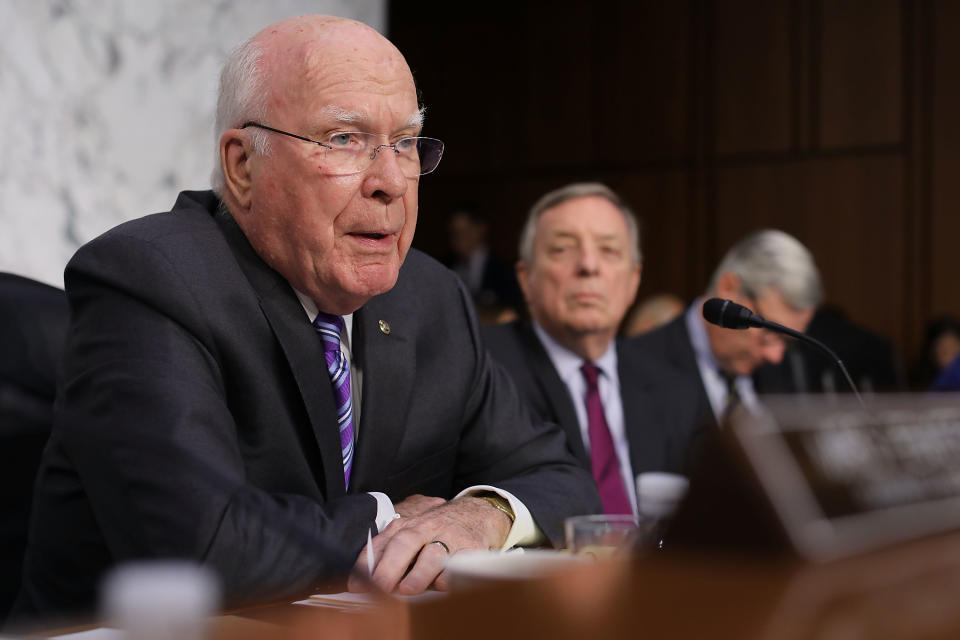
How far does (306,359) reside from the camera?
1.58 metres

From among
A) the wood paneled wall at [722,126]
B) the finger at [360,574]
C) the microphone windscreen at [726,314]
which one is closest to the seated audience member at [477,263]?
the wood paneled wall at [722,126]

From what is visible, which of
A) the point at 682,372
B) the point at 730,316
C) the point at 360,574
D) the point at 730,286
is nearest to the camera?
the point at 360,574

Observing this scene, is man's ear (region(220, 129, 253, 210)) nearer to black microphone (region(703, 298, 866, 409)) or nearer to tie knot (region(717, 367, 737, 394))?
black microphone (region(703, 298, 866, 409))

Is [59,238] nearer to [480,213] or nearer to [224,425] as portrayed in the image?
[224,425]

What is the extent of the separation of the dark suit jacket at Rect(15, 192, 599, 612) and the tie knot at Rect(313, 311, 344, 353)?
5cm

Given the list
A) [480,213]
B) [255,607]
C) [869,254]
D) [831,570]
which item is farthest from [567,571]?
[480,213]

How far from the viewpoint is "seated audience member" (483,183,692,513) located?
284 cm

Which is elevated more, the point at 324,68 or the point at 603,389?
the point at 324,68

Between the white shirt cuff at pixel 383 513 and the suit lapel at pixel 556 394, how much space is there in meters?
1.26

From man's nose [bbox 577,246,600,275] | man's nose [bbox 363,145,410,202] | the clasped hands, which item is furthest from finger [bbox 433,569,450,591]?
man's nose [bbox 577,246,600,275]

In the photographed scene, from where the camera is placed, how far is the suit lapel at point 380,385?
164 centimetres

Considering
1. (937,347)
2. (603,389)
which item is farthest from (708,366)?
(937,347)

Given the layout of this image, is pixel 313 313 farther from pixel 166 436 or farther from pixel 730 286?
pixel 730 286

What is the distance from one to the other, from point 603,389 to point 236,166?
61.2 inches
